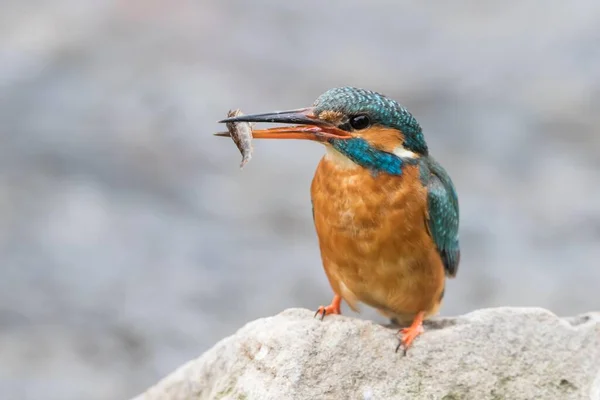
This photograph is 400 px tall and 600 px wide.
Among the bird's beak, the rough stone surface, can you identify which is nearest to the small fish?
the bird's beak

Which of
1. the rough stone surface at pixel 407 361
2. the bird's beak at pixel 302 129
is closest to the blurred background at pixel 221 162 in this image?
the rough stone surface at pixel 407 361

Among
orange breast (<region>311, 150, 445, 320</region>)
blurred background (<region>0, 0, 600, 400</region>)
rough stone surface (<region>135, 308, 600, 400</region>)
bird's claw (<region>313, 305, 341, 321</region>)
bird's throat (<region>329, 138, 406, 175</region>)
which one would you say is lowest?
rough stone surface (<region>135, 308, 600, 400</region>)

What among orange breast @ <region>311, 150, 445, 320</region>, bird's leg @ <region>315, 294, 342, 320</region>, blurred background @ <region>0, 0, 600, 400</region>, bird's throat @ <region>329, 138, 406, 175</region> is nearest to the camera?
bird's throat @ <region>329, 138, 406, 175</region>

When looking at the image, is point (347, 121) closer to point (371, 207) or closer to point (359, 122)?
point (359, 122)

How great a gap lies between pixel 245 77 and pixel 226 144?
142 cm

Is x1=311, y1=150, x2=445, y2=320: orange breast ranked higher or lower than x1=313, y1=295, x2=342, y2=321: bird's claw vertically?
higher

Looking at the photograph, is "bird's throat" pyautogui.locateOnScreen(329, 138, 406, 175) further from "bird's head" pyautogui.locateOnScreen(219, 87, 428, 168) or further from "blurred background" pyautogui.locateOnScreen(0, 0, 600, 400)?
"blurred background" pyautogui.locateOnScreen(0, 0, 600, 400)

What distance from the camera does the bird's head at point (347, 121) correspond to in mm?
3965

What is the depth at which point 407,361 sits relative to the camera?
3.90m

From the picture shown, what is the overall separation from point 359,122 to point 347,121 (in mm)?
55

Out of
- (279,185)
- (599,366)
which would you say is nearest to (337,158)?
(599,366)

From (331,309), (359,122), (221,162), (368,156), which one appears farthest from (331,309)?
(221,162)

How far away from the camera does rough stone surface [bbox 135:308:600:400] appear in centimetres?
373

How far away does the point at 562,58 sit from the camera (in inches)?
449
